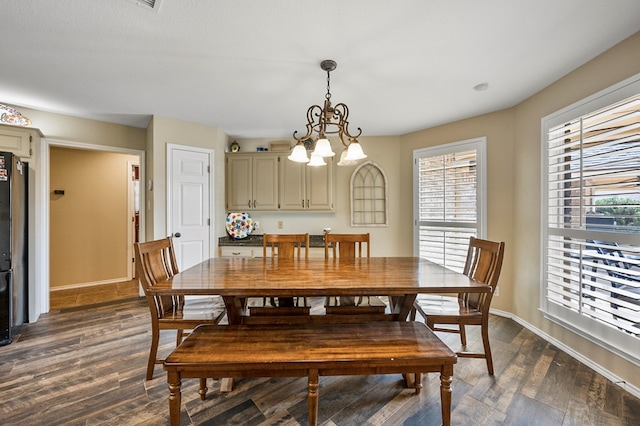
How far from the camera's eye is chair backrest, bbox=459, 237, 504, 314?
1.93 metres

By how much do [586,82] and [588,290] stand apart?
165cm

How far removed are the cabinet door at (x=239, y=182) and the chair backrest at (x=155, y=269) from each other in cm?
177

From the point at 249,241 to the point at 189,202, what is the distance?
0.94 meters

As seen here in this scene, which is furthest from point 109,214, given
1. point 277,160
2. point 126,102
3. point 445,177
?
point 445,177

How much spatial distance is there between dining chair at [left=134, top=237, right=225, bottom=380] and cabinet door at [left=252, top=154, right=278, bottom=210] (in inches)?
74.0

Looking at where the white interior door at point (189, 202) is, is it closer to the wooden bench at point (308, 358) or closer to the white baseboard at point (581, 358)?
the wooden bench at point (308, 358)

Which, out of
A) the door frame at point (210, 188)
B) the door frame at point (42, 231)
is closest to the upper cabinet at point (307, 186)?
the door frame at point (210, 188)

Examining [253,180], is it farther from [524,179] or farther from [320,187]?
[524,179]

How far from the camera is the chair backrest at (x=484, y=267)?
1.93m

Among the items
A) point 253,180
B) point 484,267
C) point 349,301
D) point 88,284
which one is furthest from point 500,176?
point 88,284

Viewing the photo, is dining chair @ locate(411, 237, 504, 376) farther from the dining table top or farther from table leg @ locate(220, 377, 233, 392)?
table leg @ locate(220, 377, 233, 392)

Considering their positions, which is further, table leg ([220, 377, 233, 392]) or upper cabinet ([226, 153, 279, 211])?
upper cabinet ([226, 153, 279, 211])

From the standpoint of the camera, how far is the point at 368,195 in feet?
13.5

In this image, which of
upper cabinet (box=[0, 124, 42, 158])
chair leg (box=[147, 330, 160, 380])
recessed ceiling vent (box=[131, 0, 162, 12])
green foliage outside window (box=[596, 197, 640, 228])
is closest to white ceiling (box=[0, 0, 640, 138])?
recessed ceiling vent (box=[131, 0, 162, 12])
